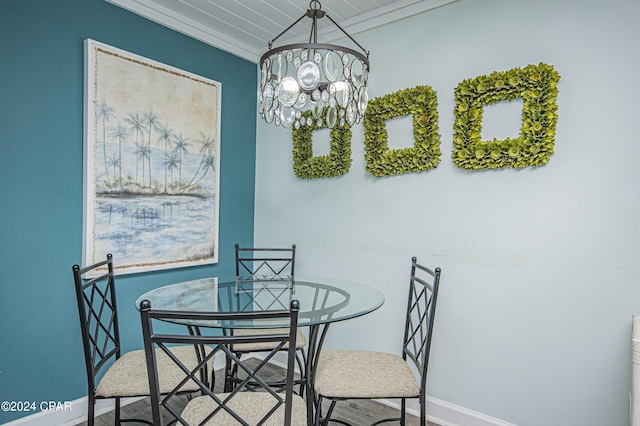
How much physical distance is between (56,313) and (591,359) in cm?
283

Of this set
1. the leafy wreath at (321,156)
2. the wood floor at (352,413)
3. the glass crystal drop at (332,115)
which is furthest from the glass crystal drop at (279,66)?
the wood floor at (352,413)

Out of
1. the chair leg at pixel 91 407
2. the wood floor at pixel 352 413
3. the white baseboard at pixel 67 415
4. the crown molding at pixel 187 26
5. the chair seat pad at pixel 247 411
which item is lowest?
the wood floor at pixel 352 413

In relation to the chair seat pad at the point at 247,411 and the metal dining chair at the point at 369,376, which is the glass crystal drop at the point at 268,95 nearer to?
the metal dining chair at the point at 369,376

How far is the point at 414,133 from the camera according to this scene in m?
2.46

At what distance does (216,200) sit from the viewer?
303cm

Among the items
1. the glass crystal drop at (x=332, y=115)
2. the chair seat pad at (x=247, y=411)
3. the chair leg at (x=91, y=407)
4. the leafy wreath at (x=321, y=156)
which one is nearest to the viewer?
the chair seat pad at (x=247, y=411)

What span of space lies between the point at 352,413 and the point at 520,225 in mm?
1516

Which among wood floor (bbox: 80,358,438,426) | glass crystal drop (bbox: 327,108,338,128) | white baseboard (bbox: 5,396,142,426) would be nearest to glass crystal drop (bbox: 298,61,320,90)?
glass crystal drop (bbox: 327,108,338,128)

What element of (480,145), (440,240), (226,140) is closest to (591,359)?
(440,240)

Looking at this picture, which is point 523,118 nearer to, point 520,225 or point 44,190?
point 520,225

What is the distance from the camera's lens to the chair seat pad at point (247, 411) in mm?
1385

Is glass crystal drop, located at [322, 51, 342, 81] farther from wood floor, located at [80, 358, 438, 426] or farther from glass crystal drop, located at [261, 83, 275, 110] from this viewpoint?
wood floor, located at [80, 358, 438, 426]

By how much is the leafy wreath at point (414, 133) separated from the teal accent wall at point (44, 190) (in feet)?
5.42

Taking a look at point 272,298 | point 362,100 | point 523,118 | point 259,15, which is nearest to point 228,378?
point 272,298
